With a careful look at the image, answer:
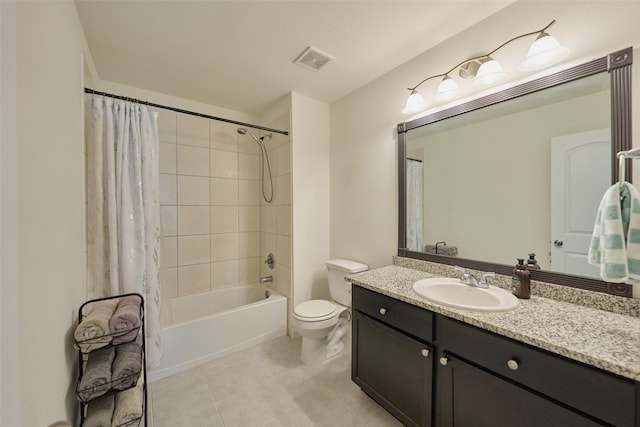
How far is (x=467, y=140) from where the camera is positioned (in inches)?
63.5

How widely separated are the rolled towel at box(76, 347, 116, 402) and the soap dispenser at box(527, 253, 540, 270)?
2.08 metres

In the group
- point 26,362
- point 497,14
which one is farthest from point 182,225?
point 497,14

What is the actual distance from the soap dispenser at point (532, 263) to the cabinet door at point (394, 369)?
2.16 ft

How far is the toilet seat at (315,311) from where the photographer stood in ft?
6.46

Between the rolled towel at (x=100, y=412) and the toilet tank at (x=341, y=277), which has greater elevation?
the toilet tank at (x=341, y=277)

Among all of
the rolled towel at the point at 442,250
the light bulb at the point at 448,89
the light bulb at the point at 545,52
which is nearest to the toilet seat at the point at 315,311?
the rolled towel at the point at 442,250

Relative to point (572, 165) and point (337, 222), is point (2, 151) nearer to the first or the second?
point (572, 165)

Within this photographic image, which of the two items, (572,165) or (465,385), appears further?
(572,165)

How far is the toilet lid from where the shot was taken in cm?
199

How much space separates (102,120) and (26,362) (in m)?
1.41

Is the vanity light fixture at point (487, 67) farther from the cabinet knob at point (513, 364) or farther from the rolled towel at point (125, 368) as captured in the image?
the rolled towel at point (125, 368)

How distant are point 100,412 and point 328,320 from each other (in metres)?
1.38

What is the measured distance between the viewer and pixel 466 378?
107 centimetres

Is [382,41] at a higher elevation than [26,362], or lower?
higher
